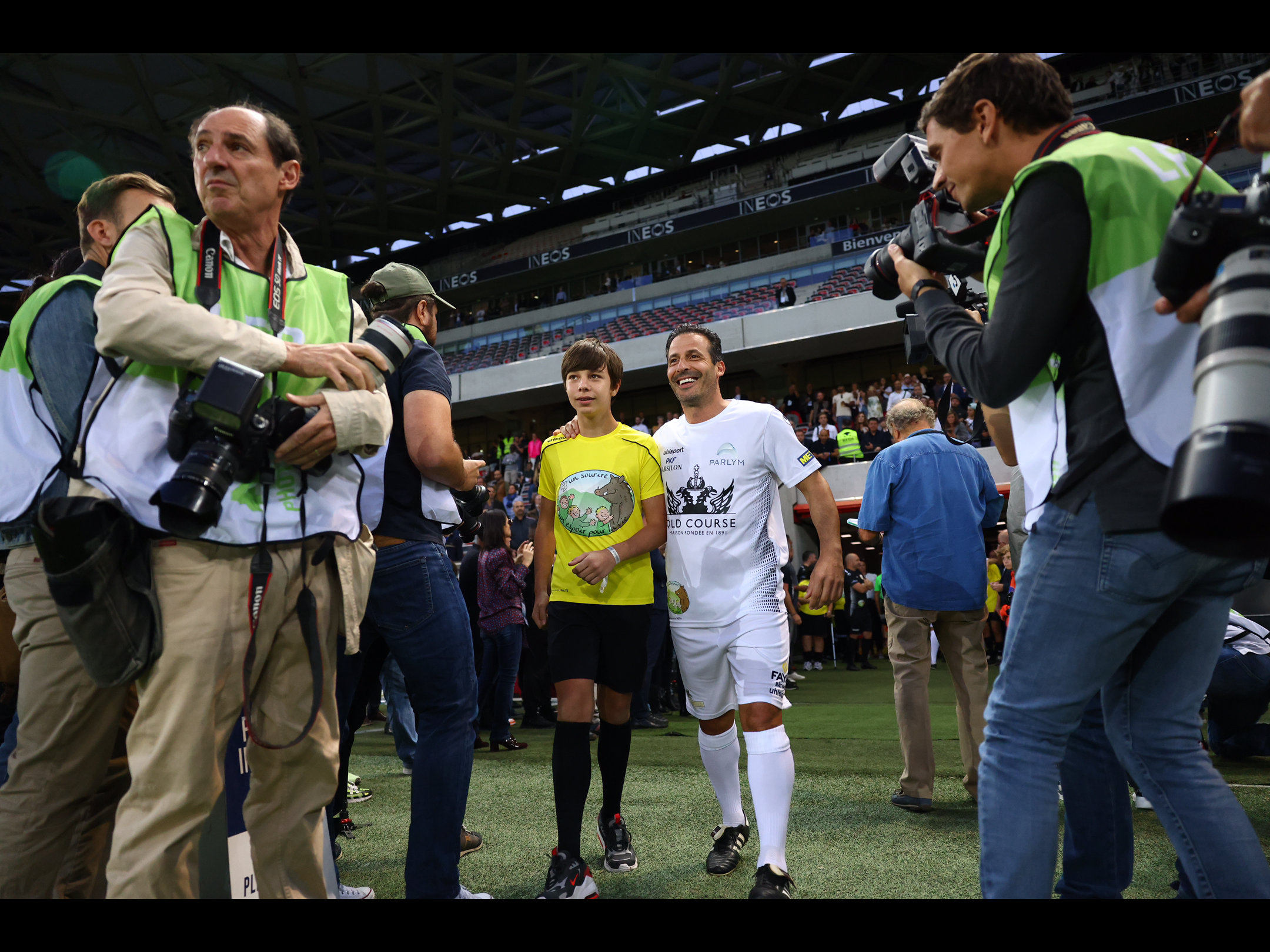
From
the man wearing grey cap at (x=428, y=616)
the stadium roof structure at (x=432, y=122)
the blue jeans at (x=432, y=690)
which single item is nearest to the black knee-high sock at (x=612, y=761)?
the man wearing grey cap at (x=428, y=616)

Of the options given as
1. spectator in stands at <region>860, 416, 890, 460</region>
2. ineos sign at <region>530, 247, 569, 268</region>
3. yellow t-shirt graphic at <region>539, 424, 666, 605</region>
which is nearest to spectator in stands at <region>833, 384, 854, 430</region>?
spectator in stands at <region>860, 416, 890, 460</region>

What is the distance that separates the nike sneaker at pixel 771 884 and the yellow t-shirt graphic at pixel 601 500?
891 millimetres

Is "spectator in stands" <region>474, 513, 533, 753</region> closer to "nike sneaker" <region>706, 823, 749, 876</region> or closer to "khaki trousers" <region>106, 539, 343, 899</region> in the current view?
"nike sneaker" <region>706, 823, 749, 876</region>

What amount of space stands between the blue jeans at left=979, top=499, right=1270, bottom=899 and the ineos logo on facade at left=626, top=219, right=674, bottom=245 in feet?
94.2

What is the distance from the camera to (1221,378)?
1.13m

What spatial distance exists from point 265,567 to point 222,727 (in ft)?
1.01

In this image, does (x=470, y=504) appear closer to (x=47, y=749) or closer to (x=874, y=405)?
(x=47, y=749)

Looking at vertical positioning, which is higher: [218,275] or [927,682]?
[218,275]

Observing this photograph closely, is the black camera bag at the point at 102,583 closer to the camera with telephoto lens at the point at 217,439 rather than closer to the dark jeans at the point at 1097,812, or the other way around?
the camera with telephoto lens at the point at 217,439

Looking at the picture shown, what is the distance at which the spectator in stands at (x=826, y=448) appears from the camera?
1819cm

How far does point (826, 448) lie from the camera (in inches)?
728

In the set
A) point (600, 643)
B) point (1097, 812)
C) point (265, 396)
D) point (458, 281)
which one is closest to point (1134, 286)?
point (1097, 812)
